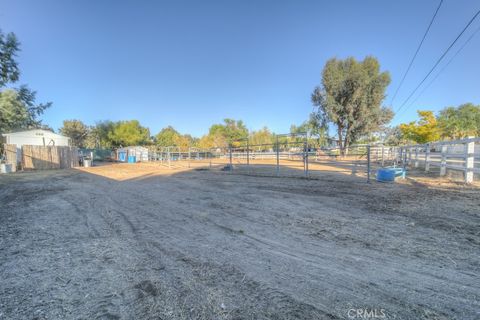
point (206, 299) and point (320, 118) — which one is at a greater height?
point (320, 118)

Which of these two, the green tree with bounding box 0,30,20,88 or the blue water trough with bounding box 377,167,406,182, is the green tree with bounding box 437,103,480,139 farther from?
the green tree with bounding box 0,30,20,88

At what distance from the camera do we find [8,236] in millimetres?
2875

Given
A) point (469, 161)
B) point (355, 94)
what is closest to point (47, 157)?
point (469, 161)

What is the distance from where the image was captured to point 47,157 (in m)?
17.0

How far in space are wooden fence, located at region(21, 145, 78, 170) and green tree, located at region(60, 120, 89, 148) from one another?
3367cm

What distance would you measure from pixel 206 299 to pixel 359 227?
2416 mm

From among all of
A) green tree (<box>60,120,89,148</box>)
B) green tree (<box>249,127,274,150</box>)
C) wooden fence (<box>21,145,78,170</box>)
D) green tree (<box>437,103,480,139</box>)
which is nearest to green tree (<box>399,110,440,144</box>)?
green tree (<box>437,103,480,139</box>)

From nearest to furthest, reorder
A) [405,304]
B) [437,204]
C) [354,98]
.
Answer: [405,304]
[437,204]
[354,98]

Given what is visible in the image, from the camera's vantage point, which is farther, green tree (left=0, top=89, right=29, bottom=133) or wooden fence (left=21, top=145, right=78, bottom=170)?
wooden fence (left=21, top=145, right=78, bottom=170)

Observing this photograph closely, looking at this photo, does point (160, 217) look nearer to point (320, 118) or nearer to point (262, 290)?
point (262, 290)

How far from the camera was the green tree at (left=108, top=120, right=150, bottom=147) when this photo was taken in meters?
39.6

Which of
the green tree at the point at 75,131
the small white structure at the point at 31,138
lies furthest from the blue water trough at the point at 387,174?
the green tree at the point at 75,131

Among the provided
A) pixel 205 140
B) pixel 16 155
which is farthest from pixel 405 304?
pixel 205 140

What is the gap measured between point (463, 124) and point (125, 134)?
68.3m
